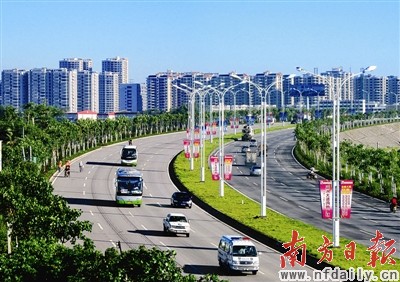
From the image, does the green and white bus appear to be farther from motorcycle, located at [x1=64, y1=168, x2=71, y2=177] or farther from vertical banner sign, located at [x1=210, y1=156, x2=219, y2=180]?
motorcycle, located at [x1=64, y1=168, x2=71, y2=177]

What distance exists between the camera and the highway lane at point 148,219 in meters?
44.2

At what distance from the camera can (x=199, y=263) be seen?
43156mm

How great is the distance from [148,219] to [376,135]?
13112cm

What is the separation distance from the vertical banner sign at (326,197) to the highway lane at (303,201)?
4.39 m

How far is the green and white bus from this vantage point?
65.4 metres

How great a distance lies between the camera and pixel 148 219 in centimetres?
6072

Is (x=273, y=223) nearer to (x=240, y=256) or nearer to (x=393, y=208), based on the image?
(x=393, y=208)

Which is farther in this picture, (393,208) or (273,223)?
(393,208)

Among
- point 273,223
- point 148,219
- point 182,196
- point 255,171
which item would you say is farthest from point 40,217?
point 255,171

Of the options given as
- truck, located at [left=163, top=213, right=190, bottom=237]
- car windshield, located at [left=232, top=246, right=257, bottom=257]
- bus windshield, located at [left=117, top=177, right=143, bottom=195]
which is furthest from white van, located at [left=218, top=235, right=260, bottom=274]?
bus windshield, located at [left=117, top=177, right=143, bottom=195]

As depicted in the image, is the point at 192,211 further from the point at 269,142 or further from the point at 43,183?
the point at 269,142

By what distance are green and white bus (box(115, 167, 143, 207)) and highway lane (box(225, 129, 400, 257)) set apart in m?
9.79

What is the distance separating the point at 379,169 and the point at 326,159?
27.1m

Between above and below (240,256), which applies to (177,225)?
below
